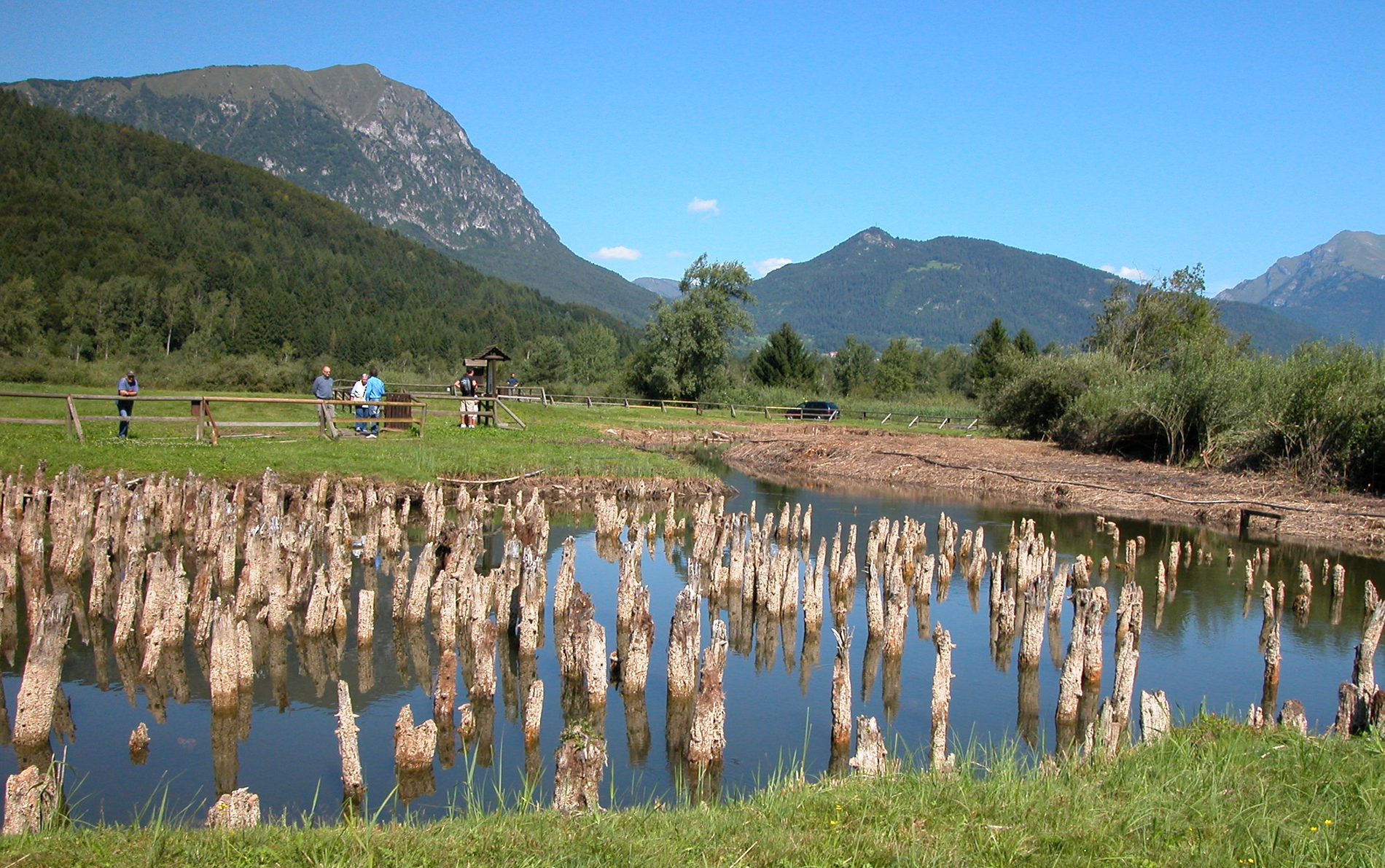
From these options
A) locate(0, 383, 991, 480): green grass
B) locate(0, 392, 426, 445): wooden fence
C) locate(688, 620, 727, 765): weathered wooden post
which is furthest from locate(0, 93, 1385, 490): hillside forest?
locate(0, 392, 426, 445): wooden fence

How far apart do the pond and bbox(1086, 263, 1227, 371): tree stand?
5110 cm

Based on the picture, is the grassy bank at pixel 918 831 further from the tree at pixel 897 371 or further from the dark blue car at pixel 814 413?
the tree at pixel 897 371

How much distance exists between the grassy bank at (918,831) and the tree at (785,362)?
249ft

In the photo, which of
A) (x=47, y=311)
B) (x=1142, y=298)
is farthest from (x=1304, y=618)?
(x=47, y=311)

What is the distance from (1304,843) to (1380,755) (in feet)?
6.28

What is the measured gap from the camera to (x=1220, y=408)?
3067 cm

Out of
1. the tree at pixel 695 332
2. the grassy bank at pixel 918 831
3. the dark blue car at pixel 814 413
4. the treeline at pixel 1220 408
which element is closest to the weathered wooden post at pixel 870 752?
the grassy bank at pixel 918 831

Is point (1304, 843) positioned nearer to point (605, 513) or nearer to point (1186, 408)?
point (605, 513)

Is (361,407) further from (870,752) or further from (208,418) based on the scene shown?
(870,752)

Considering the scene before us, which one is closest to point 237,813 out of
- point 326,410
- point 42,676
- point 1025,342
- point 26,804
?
point 26,804

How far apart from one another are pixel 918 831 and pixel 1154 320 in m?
67.4

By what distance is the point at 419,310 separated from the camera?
14950cm

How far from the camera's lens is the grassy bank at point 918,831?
5.26 metres

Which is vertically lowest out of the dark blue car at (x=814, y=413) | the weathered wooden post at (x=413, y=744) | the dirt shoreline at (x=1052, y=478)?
the weathered wooden post at (x=413, y=744)
